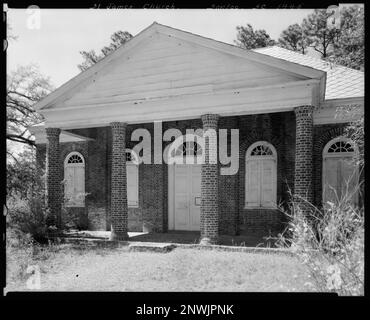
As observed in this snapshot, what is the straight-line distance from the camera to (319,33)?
27266mm

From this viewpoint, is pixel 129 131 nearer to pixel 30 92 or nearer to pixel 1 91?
pixel 30 92

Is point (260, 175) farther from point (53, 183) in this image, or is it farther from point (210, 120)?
point (53, 183)

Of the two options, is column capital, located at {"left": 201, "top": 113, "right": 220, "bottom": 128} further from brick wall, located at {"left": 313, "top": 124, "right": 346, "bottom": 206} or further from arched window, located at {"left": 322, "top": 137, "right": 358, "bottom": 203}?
arched window, located at {"left": 322, "top": 137, "right": 358, "bottom": 203}

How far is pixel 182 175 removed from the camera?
13703 millimetres

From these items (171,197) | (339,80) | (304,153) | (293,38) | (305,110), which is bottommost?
(171,197)

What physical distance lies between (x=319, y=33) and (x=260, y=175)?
19337 mm

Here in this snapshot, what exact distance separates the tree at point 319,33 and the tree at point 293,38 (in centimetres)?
50

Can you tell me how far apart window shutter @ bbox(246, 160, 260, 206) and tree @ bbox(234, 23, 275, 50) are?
18505 millimetres

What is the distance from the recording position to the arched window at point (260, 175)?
12375 millimetres

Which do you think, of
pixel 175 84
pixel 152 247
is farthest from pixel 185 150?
pixel 152 247

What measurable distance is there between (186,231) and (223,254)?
439cm

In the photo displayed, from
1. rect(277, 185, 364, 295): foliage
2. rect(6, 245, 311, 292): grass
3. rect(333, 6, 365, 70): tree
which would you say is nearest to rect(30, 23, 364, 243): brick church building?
rect(6, 245, 311, 292): grass

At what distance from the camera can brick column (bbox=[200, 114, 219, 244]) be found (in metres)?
10.2
